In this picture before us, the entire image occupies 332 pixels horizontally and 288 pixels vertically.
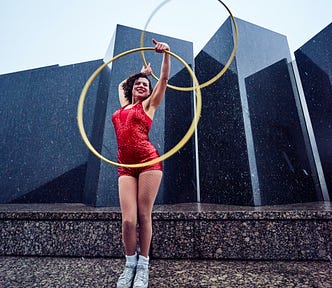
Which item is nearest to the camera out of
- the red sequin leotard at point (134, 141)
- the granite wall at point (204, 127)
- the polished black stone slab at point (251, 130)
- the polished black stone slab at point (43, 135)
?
the red sequin leotard at point (134, 141)

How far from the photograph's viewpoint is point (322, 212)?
6.44 feet

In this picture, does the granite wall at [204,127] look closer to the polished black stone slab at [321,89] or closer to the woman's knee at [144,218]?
the polished black stone slab at [321,89]

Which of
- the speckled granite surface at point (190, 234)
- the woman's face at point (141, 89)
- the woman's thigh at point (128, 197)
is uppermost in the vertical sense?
the woman's face at point (141, 89)

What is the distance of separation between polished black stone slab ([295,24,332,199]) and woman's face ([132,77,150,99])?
3.43 meters

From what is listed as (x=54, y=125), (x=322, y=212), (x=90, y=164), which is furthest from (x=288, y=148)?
(x=54, y=125)

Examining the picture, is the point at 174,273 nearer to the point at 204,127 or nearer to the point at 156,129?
the point at 156,129

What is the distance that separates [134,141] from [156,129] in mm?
2133

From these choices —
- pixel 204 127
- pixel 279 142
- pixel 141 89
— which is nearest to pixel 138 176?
pixel 141 89

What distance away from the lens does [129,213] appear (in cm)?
154

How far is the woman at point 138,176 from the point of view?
1533 mm

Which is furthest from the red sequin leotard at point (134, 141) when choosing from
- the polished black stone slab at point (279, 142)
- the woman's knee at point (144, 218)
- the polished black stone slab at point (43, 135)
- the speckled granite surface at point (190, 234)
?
the polished black stone slab at point (43, 135)

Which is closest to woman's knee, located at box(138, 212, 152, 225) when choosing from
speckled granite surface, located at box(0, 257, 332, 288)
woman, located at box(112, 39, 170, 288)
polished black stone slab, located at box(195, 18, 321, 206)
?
woman, located at box(112, 39, 170, 288)

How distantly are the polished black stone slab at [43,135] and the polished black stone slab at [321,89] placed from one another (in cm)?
423

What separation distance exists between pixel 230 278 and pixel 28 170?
4.31 meters
